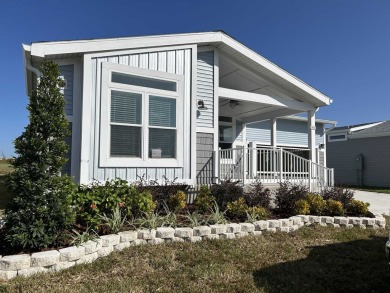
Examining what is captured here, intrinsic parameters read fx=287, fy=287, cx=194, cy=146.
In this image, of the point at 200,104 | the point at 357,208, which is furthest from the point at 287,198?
the point at 200,104

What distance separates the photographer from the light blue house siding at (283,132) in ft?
49.3

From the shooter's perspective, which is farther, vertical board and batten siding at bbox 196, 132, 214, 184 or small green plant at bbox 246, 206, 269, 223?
vertical board and batten siding at bbox 196, 132, 214, 184

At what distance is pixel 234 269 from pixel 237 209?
2100 mm

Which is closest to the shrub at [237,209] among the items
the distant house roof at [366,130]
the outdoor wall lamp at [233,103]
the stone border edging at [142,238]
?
the stone border edging at [142,238]

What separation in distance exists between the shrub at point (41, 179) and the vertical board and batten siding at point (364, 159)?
15543 millimetres

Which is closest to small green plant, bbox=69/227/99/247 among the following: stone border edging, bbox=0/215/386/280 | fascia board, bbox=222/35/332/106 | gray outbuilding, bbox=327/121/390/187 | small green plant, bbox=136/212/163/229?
stone border edging, bbox=0/215/386/280

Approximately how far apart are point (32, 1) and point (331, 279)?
10097 millimetres

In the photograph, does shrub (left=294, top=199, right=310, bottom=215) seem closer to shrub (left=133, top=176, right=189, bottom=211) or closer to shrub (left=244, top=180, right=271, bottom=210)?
shrub (left=244, top=180, right=271, bottom=210)

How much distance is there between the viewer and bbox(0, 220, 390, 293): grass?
3.02m

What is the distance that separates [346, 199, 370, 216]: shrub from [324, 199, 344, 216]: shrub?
0.48 meters

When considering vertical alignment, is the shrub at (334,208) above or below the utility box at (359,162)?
below

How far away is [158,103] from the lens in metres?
6.55

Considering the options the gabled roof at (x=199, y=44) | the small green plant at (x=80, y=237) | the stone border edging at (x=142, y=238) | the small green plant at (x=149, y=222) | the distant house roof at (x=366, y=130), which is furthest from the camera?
the distant house roof at (x=366, y=130)

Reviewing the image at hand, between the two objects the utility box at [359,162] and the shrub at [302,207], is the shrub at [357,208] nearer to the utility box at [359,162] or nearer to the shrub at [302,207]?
the shrub at [302,207]
